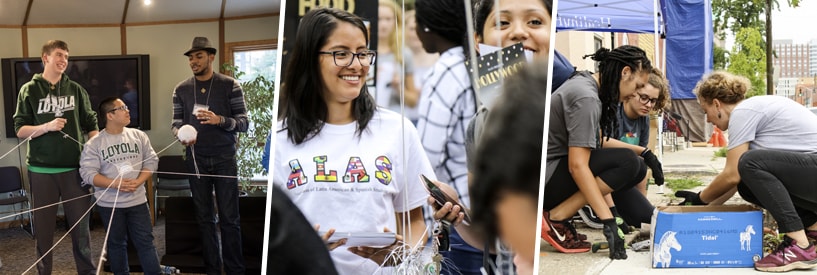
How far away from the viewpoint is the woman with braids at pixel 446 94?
204 centimetres

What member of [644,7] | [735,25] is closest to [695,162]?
[735,25]

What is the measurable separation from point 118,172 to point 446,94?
132 cm

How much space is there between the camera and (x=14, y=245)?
2.72 m

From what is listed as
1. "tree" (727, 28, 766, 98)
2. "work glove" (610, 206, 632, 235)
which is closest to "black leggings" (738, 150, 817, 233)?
"work glove" (610, 206, 632, 235)

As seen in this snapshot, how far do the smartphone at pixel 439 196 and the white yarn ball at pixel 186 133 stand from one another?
1.03m

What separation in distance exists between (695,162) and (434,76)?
8127 mm

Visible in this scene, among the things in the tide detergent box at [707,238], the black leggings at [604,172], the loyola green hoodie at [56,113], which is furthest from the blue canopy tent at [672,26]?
the loyola green hoodie at [56,113]

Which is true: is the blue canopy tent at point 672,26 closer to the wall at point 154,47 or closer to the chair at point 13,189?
the wall at point 154,47

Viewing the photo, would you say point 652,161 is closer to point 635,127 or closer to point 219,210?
point 635,127

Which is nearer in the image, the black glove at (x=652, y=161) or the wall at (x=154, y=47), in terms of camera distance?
the wall at (x=154, y=47)

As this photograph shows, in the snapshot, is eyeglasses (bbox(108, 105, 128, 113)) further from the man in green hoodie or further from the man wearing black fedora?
the man wearing black fedora

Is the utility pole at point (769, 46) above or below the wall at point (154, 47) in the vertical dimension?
above

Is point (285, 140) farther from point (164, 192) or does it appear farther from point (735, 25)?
point (735, 25)

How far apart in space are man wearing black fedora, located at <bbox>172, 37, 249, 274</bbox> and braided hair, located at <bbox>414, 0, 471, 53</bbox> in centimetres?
98
